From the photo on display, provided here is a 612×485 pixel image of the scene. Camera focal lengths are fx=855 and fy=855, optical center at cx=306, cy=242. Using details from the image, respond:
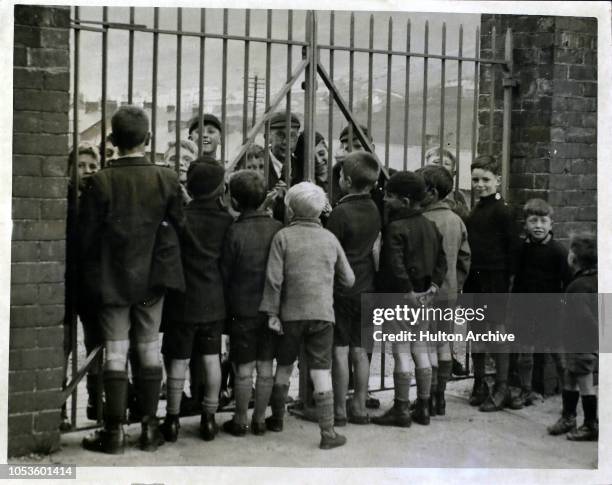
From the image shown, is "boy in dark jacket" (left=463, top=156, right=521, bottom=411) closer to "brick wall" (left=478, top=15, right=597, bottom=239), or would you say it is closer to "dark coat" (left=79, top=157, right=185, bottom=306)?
"brick wall" (left=478, top=15, right=597, bottom=239)

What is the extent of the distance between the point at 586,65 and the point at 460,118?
826 mm

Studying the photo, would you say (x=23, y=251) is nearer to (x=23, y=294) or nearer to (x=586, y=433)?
(x=23, y=294)

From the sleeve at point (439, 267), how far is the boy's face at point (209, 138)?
53.6 inches

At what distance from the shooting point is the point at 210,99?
4.64 metres

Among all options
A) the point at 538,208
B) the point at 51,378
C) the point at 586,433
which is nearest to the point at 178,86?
the point at 51,378

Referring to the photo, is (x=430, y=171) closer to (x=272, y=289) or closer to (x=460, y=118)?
(x=460, y=118)

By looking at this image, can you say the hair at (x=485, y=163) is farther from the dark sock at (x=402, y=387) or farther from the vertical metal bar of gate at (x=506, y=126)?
the dark sock at (x=402, y=387)

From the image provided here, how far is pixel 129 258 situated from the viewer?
4.20m

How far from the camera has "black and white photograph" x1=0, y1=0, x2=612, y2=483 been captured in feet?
13.7

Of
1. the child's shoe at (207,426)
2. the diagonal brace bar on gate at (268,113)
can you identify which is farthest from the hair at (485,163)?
the child's shoe at (207,426)

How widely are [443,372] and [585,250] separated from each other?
1.08m

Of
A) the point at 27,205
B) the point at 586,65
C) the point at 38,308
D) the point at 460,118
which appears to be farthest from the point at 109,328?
the point at 586,65

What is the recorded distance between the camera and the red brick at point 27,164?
402 centimetres

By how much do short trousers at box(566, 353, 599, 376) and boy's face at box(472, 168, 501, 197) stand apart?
3.69 ft
